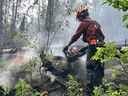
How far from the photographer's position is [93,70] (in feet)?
26.8

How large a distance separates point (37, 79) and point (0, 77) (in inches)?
36.8

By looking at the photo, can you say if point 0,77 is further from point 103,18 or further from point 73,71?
point 103,18

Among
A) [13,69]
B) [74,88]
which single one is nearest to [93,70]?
[74,88]

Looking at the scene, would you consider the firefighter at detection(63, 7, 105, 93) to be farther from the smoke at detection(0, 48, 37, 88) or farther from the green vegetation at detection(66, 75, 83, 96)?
the smoke at detection(0, 48, 37, 88)

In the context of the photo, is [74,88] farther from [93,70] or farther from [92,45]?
[92,45]

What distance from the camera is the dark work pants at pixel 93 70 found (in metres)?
8.10

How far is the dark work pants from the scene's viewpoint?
8.10 meters

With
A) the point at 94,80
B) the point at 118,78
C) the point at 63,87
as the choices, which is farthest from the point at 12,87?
the point at 118,78

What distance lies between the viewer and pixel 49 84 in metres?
8.59

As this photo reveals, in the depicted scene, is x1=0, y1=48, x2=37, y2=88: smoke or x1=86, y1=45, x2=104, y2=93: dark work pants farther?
x1=0, y1=48, x2=37, y2=88: smoke

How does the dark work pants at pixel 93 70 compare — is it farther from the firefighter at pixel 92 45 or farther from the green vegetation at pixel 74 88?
the green vegetation at pixel 74 88

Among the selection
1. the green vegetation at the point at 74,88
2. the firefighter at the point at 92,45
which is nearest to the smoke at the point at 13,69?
the firefighter at the point at 92,45

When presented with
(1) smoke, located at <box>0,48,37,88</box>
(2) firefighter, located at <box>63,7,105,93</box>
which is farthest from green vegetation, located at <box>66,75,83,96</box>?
(1) smoke, located at <box>0,48,37,88</box>

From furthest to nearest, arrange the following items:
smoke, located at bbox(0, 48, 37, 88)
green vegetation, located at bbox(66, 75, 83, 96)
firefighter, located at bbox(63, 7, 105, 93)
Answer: smoke, located at bbox(0, 48, 37, 88) → firefighter, located at bbox(63, 7, 105, 93) → green vegetation, located at bbox(66, 75, 83, 96)
